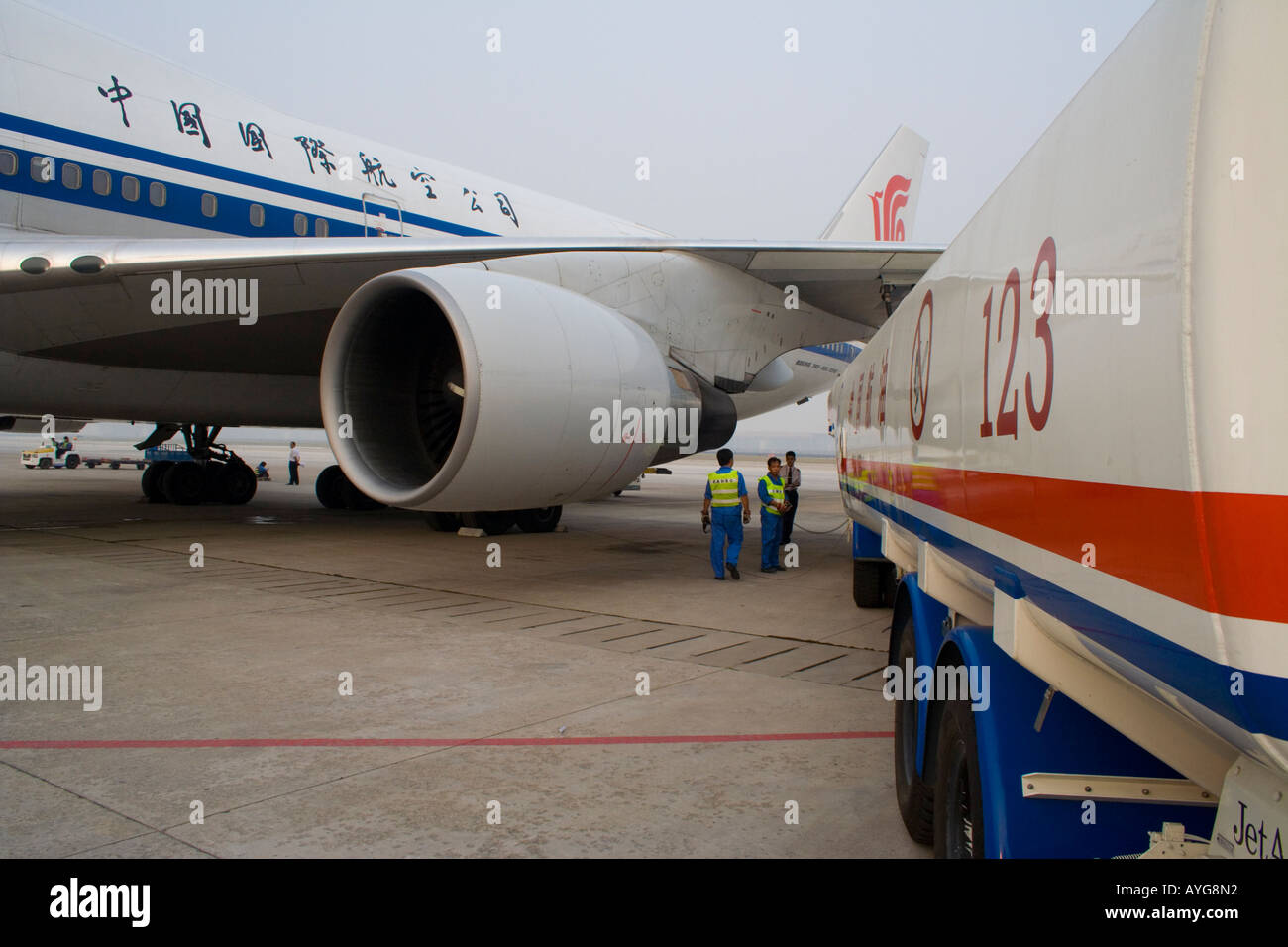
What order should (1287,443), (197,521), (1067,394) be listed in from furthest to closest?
1. (197,521)
2. (1067,394)
3. (1287,443)

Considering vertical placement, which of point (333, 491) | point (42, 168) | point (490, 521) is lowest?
point (490, 521)

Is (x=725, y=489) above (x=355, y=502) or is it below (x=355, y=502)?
above

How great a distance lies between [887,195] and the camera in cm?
1694

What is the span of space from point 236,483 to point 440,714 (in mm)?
13616

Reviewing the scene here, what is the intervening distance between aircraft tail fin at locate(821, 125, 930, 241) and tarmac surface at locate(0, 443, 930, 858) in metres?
9.31

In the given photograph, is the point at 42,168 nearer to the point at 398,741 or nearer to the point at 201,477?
the point at 398,741

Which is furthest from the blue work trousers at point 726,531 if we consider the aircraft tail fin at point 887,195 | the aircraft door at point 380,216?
the aircraft tail fin at point 887,195

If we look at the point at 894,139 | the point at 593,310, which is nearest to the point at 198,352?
the point at 593,310

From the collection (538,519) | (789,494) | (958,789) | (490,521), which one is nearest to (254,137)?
(490,521)

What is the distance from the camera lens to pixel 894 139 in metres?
17.0

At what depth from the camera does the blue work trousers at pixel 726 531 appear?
9.07 m
